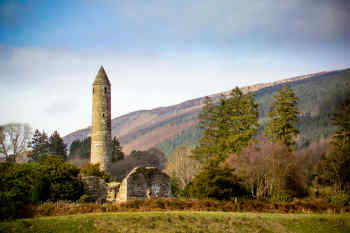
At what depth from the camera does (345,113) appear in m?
42.6

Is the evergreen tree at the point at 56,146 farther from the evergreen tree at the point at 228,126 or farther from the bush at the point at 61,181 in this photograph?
the bush at the point at 61,181

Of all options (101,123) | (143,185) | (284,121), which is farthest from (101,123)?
(284,121)

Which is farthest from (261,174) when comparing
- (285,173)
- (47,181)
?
(47,181)

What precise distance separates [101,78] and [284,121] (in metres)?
19.5

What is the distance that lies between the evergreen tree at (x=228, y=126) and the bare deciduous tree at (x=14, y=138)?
2011 centimetres

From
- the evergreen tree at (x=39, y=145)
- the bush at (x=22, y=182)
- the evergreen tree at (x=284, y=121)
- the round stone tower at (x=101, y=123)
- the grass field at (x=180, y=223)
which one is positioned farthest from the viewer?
the evergreen tree at (x=39, y=145)

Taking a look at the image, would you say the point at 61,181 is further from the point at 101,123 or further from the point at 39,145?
the point at 39,145

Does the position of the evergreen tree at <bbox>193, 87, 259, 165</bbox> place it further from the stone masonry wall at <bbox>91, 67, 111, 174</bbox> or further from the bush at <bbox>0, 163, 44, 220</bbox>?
the bush at <bbox>0, 163, 44, 220</bbox>

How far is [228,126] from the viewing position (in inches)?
1791

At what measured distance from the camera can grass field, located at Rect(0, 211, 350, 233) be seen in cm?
1766

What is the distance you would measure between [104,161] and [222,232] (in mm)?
25685

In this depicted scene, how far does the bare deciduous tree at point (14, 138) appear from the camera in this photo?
4669 centimetres

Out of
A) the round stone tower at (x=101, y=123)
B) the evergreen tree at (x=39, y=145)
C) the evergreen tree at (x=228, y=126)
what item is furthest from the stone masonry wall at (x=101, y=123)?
the evergreen tree at (x=39, y=145)

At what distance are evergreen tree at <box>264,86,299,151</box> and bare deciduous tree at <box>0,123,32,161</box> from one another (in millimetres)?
27857
